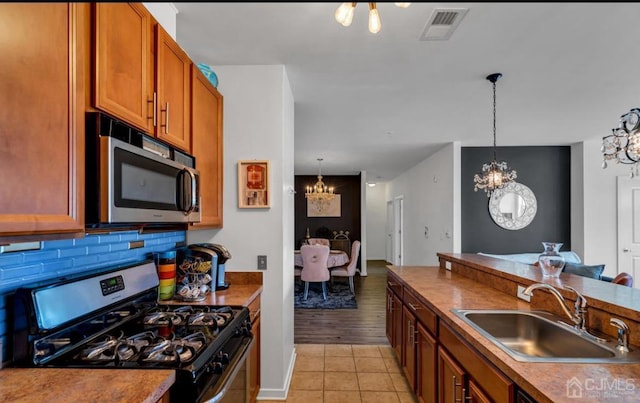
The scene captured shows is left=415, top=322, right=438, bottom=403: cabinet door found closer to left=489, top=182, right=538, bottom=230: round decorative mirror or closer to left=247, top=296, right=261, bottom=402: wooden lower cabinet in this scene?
left=247, top=296, right=261, bottom=402: wooden lower cabinet

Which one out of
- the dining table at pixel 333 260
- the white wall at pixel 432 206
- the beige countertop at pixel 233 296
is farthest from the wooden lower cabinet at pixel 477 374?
the dining table at pixel 333 260

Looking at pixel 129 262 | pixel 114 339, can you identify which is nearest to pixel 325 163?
pixel 129 262

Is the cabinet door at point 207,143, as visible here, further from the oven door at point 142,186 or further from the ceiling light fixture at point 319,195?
the ceiling light fixture at point 319,195

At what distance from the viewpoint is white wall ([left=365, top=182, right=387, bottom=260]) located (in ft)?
35.7

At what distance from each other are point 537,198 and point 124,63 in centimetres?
581

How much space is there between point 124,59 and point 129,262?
106 centimetres

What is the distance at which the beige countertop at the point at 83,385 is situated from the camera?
97 cm

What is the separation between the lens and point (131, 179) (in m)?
1.29

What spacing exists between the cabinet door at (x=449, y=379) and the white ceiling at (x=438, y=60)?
181cm

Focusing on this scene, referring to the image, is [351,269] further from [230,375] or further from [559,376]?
[559,376]

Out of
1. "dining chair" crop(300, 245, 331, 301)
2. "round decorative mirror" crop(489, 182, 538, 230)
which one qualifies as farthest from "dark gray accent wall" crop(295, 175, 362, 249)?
"round decorative mirror" crop(489, 182, 538, 230)

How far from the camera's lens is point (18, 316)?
119 cm

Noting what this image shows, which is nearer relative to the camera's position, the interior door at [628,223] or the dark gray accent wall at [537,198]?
the interior door at [628,223]

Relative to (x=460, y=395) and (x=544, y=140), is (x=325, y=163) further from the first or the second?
(x=460, y=395)
